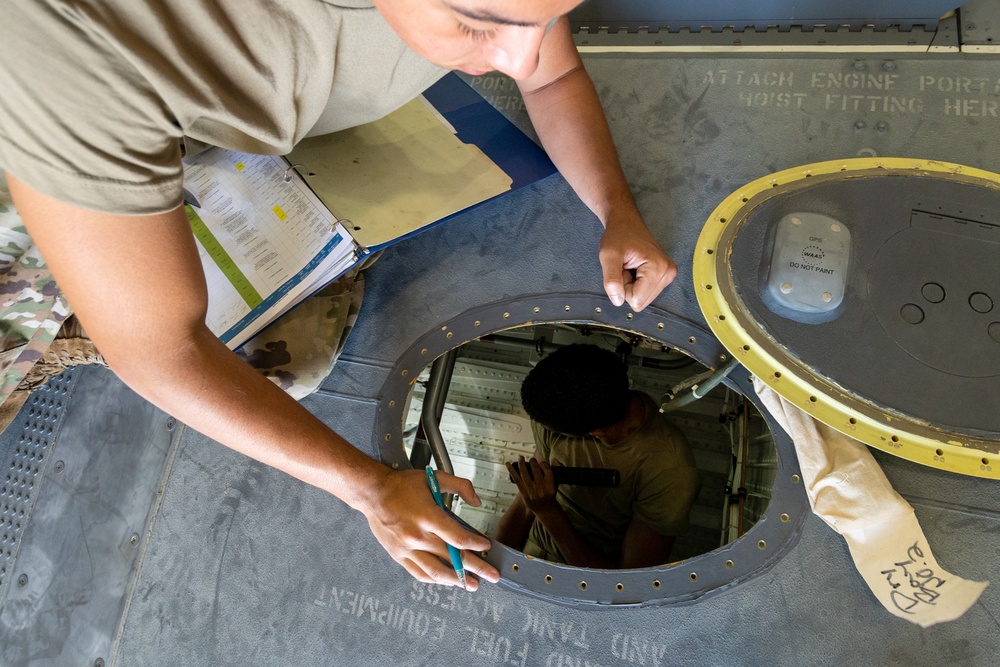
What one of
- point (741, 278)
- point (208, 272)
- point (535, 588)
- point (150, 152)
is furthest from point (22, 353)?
point (741, 278)

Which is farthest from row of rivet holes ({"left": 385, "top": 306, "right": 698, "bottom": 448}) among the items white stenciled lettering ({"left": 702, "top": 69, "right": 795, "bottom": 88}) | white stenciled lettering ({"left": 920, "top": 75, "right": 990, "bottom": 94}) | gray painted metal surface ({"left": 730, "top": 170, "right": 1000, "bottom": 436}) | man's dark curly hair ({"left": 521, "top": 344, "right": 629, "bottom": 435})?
white stenciled lettering ({"left": 920, "top": 75, "right": 990, "bottom": 94})

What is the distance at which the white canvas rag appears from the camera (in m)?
0.95

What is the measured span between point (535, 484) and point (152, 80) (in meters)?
1.03

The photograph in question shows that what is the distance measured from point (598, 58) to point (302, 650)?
1.23 meters

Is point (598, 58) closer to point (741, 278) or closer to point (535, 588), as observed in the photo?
point (741, 278)

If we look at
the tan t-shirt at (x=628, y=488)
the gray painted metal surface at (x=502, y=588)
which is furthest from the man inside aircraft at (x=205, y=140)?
the tan t-shirt at (x=628, y=488)

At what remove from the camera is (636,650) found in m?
0.99

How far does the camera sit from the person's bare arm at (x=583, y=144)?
1159 millimetres

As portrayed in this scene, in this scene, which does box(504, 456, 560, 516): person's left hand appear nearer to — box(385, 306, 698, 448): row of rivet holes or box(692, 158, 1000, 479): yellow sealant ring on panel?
box(385, 306, 698, 448): row of rivet holes

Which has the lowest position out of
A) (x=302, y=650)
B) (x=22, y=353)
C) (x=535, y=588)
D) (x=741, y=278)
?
(x=302, y=650)

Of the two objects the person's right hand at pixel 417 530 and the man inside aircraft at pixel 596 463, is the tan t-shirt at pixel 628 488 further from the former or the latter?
the person's right hand at pixel 417 530

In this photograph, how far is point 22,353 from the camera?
3.71ft

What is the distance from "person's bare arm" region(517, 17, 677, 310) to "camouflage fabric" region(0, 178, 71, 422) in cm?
82

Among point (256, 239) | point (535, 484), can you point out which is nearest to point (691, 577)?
point (535, 484)
